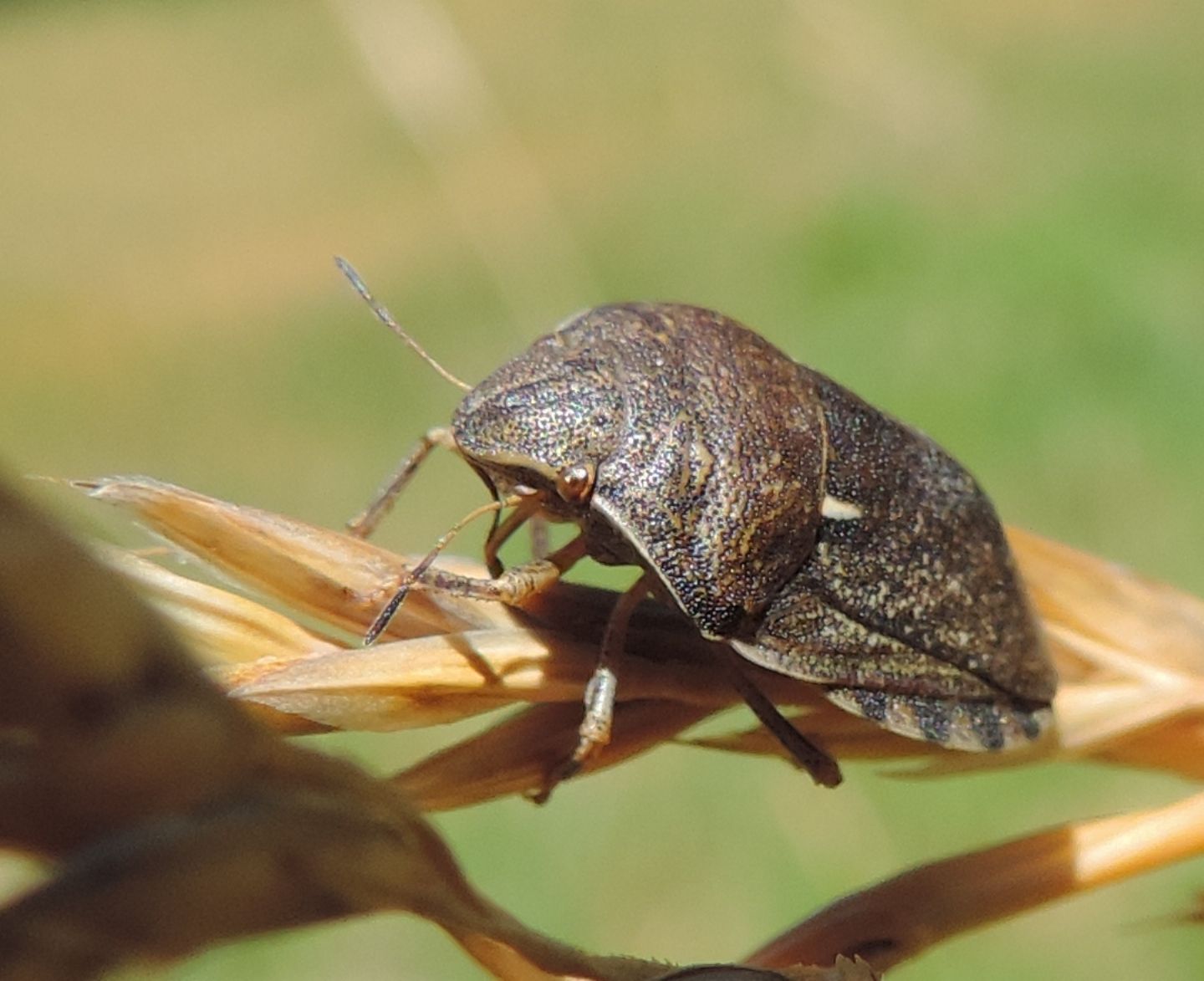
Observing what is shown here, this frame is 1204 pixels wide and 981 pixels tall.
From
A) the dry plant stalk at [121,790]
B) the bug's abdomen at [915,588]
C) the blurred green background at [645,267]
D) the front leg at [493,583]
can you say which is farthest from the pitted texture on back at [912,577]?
the blurred green background at [645,267]

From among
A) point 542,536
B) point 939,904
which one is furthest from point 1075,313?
point 939,904

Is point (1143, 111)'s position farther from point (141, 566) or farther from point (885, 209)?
point (141, 566)

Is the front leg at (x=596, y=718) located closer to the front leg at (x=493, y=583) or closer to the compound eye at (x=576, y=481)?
the front leg at (x=493, y=583)

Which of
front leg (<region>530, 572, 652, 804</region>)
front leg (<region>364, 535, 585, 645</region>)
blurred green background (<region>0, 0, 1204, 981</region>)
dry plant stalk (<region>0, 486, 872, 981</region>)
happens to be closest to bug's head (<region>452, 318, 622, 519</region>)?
front leg (<region>364, 535, 585, 645</region>)

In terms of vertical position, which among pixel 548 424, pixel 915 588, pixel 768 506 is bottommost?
pixel 915 588

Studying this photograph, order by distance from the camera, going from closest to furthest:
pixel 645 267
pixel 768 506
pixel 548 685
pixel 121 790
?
1. pixel 121 790
2. pixel 548 685
3. pixel 768 506
4. pixel 645 267

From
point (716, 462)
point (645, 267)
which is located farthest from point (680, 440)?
point (645, 267)

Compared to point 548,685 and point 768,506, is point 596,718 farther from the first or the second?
point 768,506
